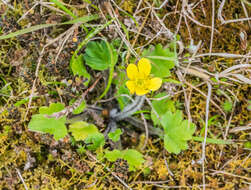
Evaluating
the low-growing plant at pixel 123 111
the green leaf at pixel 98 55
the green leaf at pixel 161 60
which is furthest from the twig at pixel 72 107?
the green leaf at pixel 161 60

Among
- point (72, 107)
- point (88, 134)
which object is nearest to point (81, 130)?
point (88, 134)

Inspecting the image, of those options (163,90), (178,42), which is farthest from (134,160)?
(178,42)

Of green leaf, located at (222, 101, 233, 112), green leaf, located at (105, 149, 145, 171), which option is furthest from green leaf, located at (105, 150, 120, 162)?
green leaf, located at (222, 101, 233, 112)

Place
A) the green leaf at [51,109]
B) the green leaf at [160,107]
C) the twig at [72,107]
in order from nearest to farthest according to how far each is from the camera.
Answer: the twig at [72,107] < the green leaf at [51,109] < the green leaf at [160,107]

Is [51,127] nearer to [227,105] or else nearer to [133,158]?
[133,158]

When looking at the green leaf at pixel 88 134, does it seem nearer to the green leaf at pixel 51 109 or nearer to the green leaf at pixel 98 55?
the green leaf at pixel 51 109

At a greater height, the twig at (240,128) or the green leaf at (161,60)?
the green leaf at (161,60)

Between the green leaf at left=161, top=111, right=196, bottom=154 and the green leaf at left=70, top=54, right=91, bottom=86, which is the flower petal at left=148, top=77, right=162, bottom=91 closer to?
the green leaf at left=161, top=111, right=196, bottom=154
